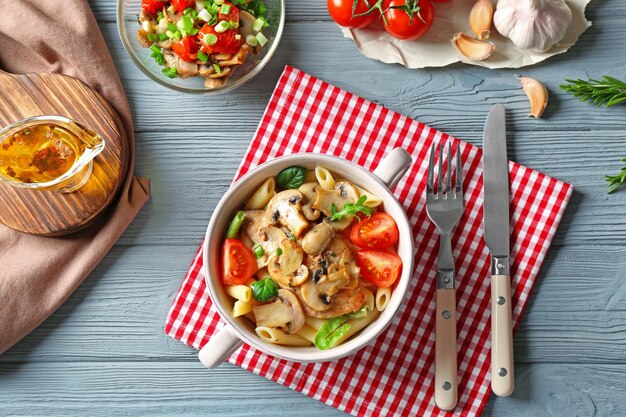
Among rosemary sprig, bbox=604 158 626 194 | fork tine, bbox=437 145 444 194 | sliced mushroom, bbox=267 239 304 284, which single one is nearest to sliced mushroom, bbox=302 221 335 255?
sliced mushroom, bbox=267 239 304 284

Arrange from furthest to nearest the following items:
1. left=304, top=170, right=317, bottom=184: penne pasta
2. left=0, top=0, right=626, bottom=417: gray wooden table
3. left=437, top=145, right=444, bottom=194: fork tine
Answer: left=0, top=0, right=626, bottom=417: gray wooden table < left=437, top=145, right=444, bottom=194: fork tine < left=304, top=170, right=317, bottom=184: penne pasta

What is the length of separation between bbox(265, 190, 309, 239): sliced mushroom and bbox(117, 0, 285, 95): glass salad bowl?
39 cm

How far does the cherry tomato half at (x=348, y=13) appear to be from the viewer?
1749mm

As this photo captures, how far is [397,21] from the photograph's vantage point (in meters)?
1.76

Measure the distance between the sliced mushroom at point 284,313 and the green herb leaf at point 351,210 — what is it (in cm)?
20

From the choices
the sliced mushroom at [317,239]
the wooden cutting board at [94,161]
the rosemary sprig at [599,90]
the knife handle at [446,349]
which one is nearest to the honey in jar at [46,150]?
the wooden cutting board at [94,161]

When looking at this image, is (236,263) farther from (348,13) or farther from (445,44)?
(445,44)

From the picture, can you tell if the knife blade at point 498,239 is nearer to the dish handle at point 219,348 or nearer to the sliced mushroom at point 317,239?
the sliced mushroom at point 317,239

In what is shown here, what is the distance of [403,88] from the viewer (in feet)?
6.03

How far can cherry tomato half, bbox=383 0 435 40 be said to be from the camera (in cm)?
174

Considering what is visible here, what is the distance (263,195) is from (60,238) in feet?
1.98

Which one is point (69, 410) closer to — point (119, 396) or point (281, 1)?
point (119, 396)

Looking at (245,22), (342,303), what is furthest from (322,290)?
(245,22)

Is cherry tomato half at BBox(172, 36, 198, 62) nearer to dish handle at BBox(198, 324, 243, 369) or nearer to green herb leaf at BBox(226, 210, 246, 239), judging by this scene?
green herb leaf at BBox(226, 210, 246, 239)
